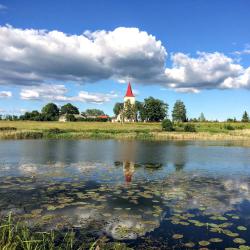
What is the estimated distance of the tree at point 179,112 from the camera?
4847 inches

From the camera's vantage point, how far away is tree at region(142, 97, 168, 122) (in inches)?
4737

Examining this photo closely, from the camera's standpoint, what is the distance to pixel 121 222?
9391mm

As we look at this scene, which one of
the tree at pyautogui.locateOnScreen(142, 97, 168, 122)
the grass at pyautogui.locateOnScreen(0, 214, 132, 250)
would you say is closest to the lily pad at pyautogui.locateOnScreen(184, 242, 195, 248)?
the grass at pyautogui.locateOnScreen(0, 214, 132, 250)

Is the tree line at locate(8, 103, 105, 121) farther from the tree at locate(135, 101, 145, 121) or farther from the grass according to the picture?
the grass

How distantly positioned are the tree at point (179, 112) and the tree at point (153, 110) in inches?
158

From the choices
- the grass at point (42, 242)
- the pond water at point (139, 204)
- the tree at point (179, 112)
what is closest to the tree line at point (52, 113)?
the tree at point (179, 112)

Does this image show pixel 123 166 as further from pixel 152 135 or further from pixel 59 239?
pixel 152 135

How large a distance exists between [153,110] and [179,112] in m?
10.7

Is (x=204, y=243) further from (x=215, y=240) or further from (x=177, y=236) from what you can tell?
(x=177, y=236)

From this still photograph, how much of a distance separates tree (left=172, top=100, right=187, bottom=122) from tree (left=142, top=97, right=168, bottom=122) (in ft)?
13.1

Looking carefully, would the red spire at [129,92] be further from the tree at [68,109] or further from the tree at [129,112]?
the tree at [68,109]

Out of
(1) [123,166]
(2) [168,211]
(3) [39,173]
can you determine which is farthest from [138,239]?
(1) [123,166]

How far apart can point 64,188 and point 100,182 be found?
213 cm

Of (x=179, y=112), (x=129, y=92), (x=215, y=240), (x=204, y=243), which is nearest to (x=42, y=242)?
(x=204, y=243)
